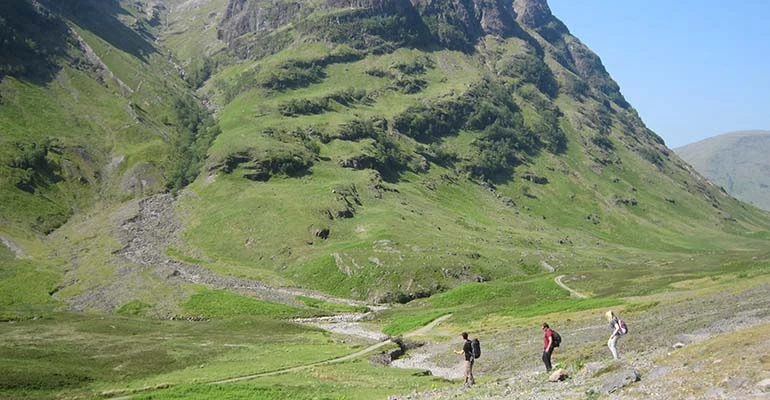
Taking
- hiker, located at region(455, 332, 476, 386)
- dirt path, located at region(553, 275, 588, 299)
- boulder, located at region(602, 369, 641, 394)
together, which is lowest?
dirt path, located at region(553, 275, 588, 299)

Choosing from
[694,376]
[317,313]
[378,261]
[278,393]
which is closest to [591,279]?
[378,261]

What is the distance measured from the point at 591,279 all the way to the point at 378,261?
55.4m

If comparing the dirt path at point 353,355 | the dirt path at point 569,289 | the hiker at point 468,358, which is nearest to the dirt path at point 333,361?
the dirt path at point 353,355

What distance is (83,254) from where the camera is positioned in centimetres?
17000

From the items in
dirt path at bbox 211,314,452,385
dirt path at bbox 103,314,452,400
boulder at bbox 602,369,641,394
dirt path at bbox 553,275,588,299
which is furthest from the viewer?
dirt path at bbox 553,275,588,299

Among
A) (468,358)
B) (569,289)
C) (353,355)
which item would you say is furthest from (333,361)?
(569,289)

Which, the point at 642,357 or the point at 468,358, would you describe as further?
the point at 468,358

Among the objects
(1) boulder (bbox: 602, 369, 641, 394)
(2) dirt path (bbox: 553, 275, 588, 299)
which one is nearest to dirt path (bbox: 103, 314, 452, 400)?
(2) dirt path (bbox: 553, 275, 588, 299)

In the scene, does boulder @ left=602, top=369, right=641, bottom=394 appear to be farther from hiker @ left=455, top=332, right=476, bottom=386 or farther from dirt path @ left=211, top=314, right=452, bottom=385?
dirt path @ left=211, top=314, right=452, bottom=385

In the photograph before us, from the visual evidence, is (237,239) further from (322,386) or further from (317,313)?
(322,386)

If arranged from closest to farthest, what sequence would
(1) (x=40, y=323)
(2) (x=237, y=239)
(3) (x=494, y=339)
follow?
(3) (x=494, y=339) < (1) (x=40, y=323) < (2) (x=237, y=239)

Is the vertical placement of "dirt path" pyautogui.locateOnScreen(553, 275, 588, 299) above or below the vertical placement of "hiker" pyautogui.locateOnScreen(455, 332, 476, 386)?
below

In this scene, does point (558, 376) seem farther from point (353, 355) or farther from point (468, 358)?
point (353, 355)

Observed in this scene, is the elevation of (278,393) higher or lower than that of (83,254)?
higher
